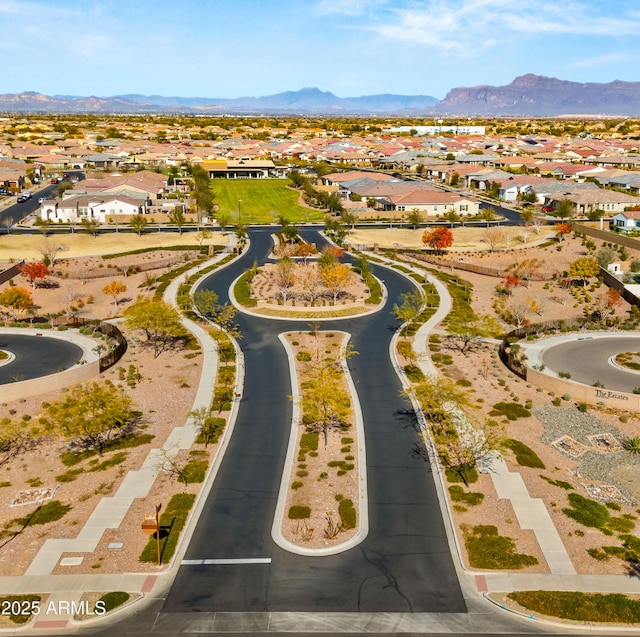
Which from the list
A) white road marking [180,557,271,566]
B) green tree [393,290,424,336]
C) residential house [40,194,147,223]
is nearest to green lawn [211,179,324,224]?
residential house [40,194,147,223]

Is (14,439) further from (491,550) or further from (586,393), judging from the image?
(586,393)

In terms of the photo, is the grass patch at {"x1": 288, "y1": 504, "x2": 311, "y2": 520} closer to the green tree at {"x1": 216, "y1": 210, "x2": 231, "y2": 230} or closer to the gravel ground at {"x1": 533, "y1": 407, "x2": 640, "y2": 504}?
the gravel ground at {"x1": 533, "y1": 407, "x2": 640, "y2": 504}

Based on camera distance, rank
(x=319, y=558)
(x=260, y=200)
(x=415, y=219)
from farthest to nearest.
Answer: (x=260, y=200)
(x=415, y=219)
(x=319, y=558)

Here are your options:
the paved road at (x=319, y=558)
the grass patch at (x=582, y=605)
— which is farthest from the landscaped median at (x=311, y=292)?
the grass patch at (x=582, y=605)

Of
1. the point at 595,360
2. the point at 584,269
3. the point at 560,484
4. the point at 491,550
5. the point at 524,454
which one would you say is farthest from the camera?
the point at 584,269

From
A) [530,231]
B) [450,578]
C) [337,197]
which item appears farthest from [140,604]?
[337,197]

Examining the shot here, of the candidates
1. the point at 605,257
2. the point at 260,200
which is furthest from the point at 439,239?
the point at 260,200

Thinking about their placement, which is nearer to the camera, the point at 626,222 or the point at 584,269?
the point at 584,269
